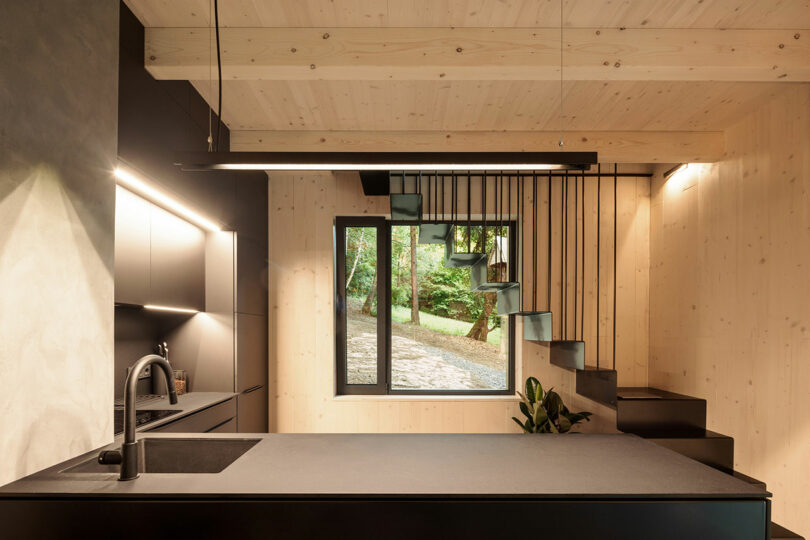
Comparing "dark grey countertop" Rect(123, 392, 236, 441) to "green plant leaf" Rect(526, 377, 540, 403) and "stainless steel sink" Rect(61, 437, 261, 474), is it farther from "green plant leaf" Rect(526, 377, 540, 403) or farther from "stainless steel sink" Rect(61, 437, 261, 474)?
"green plant leaf" Rect(526, 377, 540, 403)

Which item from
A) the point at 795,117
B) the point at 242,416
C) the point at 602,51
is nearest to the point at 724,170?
the point at 795,117

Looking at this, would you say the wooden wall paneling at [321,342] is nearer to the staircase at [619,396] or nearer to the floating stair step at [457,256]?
the staircase at [619,396]

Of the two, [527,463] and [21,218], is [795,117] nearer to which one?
[527,463]

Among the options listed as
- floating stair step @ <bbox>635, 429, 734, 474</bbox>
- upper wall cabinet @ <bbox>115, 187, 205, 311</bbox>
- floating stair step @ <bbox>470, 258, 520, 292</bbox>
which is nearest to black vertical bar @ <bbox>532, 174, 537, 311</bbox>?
floating stair step @ <bbox>470, 258, 520, 292</bbox>

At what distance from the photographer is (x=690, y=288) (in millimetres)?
3857

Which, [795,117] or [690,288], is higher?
[795,117]

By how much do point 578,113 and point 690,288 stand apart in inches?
66.4

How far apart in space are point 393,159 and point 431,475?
118cm

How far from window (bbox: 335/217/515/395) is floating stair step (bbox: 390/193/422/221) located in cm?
82

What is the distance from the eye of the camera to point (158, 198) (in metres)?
2.73

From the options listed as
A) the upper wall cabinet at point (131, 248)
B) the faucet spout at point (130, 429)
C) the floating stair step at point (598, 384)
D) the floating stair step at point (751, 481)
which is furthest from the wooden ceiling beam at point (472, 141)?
the faucet spout at point (130, 429)

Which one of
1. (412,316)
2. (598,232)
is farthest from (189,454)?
(598,232)

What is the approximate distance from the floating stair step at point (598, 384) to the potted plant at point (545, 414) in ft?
0.67

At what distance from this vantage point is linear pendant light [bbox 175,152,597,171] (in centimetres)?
192
